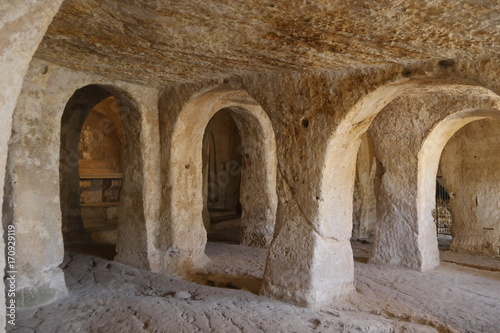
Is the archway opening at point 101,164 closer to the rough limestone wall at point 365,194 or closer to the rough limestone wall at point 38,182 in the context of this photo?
the rough limestone wall at point 38,182

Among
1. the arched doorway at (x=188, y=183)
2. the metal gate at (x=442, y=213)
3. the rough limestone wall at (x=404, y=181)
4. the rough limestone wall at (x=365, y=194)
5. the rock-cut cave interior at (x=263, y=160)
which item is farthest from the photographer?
the metal gate at (x=442, y=213)

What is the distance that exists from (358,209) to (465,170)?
2307 millimetres

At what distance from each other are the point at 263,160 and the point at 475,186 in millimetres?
4050

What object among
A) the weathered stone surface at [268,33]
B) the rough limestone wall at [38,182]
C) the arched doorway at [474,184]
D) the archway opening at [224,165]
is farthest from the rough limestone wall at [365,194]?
the rough limestone wall at [38,182]

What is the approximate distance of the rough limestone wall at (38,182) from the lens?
4.24 m

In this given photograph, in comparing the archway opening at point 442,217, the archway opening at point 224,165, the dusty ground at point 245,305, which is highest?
the archway opening at point 224,165

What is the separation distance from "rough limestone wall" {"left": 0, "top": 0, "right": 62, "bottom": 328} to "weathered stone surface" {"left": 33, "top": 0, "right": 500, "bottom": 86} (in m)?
1.03

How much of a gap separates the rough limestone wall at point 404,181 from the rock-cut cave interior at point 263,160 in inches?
0.9

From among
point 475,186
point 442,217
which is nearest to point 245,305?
point 475,186

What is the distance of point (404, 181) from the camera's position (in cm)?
624

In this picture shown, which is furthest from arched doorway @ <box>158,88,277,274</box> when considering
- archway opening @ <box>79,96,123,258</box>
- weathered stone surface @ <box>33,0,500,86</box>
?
archway opening @ <box>79,96,123,258</box>

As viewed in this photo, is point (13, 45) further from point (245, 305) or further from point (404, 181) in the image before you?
point (404, 181)

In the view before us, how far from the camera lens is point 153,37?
11.5 feet

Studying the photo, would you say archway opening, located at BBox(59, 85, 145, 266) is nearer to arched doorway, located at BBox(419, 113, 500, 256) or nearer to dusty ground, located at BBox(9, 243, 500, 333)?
dusty ground, located at BBox(9, 243, 500, 333)
